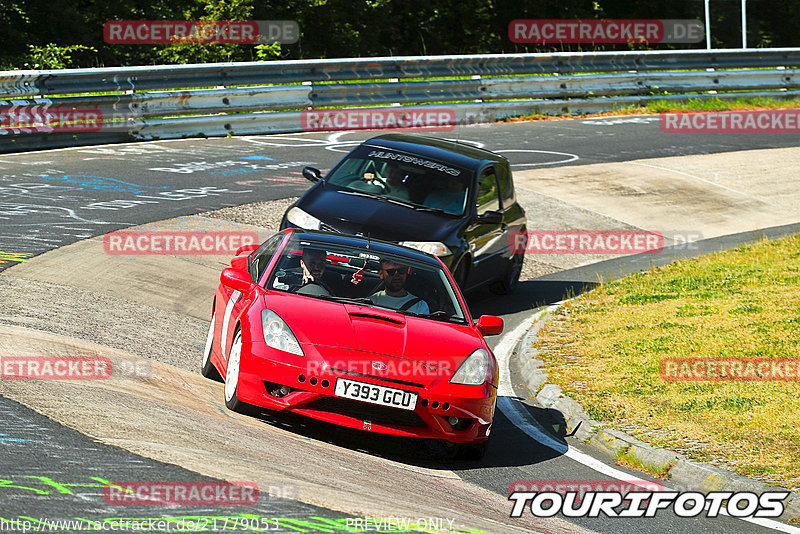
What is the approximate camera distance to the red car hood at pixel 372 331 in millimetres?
7434

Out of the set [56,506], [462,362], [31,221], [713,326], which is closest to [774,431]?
[462,362]

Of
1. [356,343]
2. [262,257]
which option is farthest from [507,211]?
[356,343]

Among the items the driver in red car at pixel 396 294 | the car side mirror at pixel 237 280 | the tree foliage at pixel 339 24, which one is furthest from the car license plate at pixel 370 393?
the tree foliage at pixel 339 24

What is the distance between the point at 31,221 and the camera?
13547mm

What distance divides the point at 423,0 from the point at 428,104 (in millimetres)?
19528

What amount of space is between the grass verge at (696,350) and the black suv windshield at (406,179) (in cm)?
190

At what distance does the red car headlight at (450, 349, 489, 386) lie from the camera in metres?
7.58

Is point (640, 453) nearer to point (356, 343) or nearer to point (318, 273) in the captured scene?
point (356, 343)

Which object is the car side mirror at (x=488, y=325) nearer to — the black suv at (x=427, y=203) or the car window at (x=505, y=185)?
the black suv at (x=427, y=203)

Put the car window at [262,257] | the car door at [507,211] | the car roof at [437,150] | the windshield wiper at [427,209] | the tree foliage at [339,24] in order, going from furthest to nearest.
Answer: the tree foliage at [339,24], the car door at [507,211], the car roof at [437,150], the windshield wiper at [427,209], the car window at [262,257]

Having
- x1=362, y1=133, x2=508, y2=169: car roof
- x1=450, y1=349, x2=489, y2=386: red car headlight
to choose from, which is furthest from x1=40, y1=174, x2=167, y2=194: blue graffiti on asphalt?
x1=450, y1=349, x2=489, y2=386: red car headlight

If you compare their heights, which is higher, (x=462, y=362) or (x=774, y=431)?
(x=462, y=362)

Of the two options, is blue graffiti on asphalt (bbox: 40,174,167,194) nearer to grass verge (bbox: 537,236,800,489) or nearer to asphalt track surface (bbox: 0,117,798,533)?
asphalt track surface (bbox: 0,117,798,533)

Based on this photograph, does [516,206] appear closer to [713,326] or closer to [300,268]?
[713,326]
